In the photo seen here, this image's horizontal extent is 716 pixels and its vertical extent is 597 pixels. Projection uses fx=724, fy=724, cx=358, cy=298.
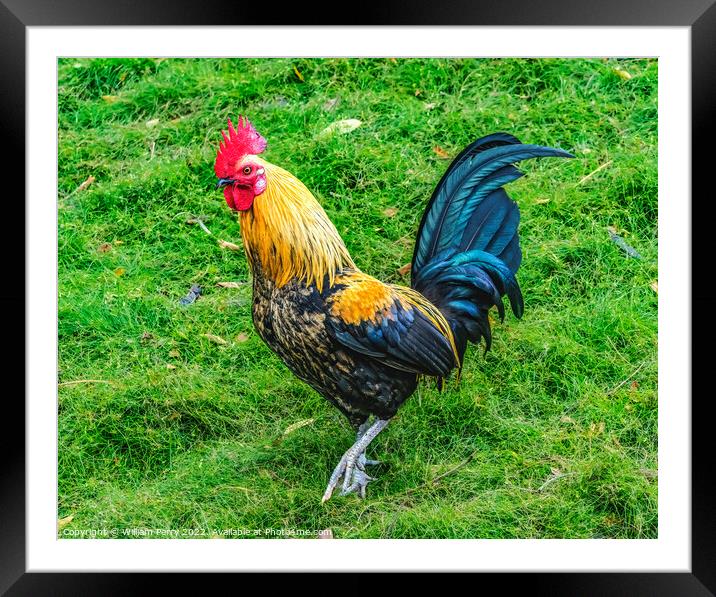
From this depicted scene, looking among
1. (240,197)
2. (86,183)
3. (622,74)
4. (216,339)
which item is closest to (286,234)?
(240,197)

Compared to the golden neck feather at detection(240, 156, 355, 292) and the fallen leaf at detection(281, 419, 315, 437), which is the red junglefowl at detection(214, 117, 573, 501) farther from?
the fallen leaf at detection(281, 419, 315, 437)

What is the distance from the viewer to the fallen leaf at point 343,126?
11.2 ft

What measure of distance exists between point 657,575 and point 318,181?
2.30 m

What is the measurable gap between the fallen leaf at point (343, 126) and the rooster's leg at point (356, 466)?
1.37 meters

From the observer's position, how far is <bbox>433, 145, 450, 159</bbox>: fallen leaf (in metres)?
3.38

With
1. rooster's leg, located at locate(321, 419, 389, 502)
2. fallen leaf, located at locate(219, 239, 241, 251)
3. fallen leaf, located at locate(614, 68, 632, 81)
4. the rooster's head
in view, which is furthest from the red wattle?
fallen leaf, located at locate(614, 68, 632, 81)

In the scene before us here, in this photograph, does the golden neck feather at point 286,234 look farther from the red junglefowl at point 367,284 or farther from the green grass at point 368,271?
the green grass at point 368,271

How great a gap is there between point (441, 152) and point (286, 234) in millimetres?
1076

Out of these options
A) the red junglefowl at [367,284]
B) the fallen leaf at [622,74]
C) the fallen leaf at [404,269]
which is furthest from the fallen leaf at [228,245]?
the fallen leaf at [622,74]

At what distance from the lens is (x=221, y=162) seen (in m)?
2.65

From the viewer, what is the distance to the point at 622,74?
133 inches

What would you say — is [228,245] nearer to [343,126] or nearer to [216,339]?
[216,339]
